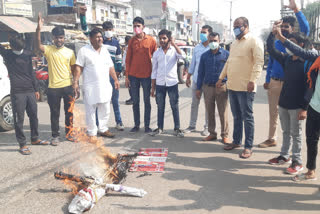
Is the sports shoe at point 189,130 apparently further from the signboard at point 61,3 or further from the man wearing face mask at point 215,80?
the signboard at point 61,3

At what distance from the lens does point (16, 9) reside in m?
26.0

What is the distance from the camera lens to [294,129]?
4137 mm

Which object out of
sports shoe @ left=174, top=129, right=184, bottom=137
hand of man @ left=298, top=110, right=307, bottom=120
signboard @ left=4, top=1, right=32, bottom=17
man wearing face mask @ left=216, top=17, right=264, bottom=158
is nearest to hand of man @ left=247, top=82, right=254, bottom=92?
man wearing face mask @ left=216, top=17, right=264, bottom=158

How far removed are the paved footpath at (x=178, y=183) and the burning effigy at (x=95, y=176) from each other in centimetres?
8

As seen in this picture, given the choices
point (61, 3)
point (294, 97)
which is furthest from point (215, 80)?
point (61, 3)

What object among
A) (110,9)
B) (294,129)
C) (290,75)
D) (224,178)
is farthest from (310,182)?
(110,9)

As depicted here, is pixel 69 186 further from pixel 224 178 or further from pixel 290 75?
pixel 290 75

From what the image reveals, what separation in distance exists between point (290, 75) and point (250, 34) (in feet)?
3.53

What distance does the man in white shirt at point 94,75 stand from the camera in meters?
5.45

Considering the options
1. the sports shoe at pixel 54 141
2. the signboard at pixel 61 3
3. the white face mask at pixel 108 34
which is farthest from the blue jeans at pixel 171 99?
the signboard at pixel 61 3

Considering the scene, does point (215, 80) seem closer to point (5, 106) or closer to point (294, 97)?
point (294, 97)

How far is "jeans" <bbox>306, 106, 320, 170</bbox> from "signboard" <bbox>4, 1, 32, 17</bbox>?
27.4 meters

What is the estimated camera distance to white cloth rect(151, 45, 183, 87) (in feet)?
19.5

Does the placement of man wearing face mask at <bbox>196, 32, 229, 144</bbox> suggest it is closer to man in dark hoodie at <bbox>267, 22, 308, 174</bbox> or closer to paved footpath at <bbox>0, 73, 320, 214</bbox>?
paved footpath at <bbox>0, 73, 320, 214</bbox>
